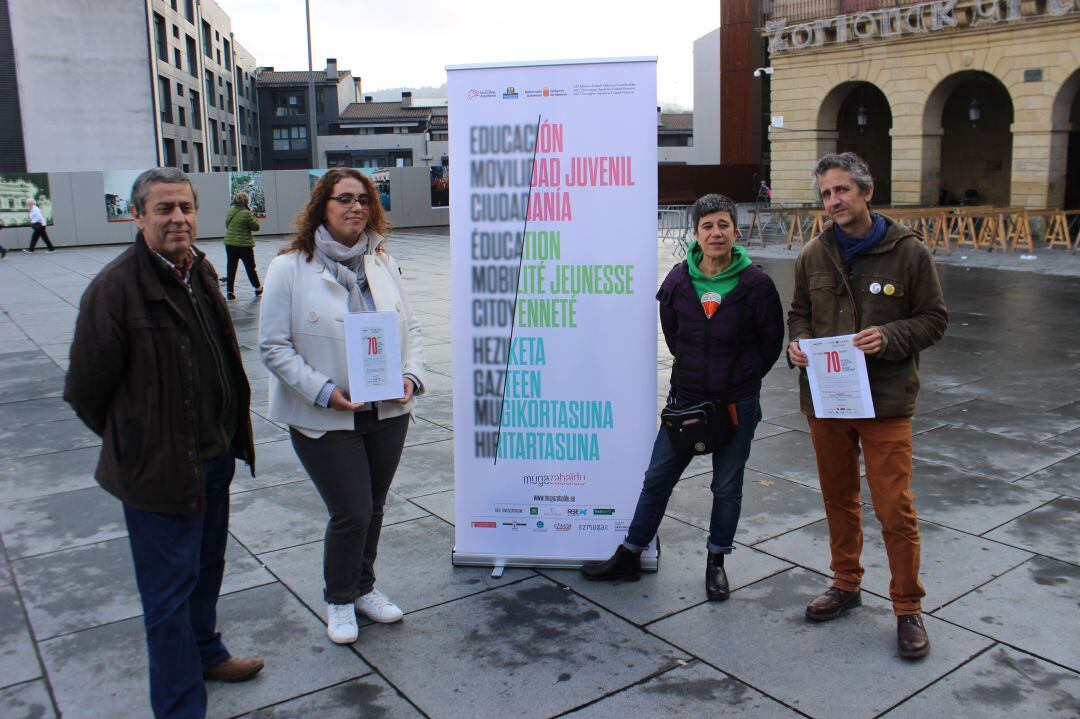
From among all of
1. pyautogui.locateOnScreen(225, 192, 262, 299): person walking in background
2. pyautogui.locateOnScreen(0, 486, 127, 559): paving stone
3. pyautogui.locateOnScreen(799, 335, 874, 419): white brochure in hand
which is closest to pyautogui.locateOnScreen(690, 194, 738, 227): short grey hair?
pyautogui.locateOnScreen(799, 335, 874, 419): white brochure in hand

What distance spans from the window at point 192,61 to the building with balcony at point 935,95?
41467mm

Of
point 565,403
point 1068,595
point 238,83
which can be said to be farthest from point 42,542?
point 238,83

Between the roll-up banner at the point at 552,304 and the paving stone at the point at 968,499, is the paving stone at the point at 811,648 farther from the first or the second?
the paving stone at the point at 968,499

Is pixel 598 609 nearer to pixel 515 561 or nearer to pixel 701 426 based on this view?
pixel 515 561

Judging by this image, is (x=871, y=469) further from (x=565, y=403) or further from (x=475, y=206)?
(x=475, y=206)

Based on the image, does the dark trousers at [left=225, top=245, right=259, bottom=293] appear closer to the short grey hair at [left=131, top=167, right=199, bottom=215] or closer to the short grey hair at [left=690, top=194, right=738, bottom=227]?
the short grey hair at [left=690, top=194, right=738, bottom=227]

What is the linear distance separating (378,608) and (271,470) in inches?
99.3

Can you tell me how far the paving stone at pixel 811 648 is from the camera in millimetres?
3307

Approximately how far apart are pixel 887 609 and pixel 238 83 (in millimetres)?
79267

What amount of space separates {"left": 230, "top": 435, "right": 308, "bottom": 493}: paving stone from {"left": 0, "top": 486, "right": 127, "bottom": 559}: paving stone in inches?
29.7

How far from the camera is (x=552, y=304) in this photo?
435 cm

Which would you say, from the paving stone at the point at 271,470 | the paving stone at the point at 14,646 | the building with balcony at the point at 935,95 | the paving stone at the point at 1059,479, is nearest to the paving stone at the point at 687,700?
the paving stone at the point at 14,646

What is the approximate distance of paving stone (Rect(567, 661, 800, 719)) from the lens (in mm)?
3203

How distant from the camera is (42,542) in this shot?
4.91 meters
